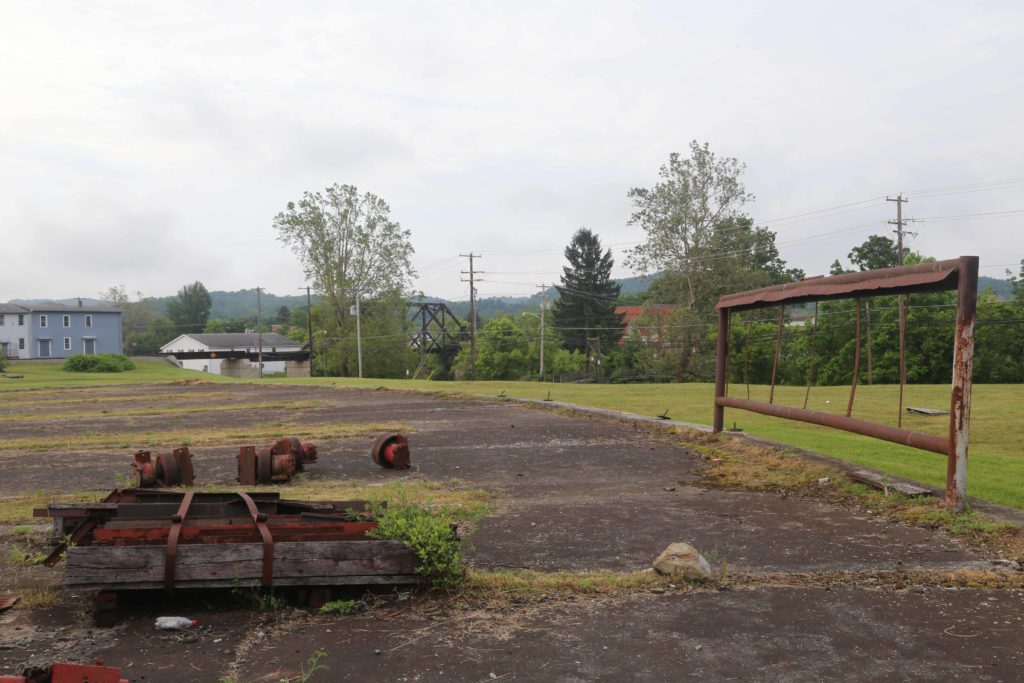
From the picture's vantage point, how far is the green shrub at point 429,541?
5062mm

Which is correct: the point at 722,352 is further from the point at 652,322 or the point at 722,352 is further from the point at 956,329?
the point at 652,322

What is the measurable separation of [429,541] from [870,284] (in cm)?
545

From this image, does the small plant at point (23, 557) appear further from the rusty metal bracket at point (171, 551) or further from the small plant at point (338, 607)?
the small plant at point (338, 607)

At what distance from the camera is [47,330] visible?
274ft

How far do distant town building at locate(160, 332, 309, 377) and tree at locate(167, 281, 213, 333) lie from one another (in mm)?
16491

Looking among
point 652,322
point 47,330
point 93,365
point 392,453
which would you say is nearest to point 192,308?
point 47,330

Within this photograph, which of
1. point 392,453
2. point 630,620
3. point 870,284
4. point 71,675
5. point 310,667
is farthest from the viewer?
point 392,453

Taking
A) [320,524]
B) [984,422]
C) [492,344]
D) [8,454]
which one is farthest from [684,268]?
[320,524]

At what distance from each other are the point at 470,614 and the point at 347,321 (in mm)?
66746

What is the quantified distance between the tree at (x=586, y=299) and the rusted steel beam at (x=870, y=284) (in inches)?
2580

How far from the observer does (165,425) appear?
18.4m

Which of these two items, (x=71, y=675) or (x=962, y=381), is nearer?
(x=71, y=675)

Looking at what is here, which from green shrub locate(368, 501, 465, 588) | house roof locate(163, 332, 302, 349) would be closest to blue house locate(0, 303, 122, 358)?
house roof locate(163, 332, 302, 349)

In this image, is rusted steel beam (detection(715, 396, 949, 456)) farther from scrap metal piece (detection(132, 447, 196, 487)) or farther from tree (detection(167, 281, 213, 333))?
tree (detection(167, 281, 213, 333))
